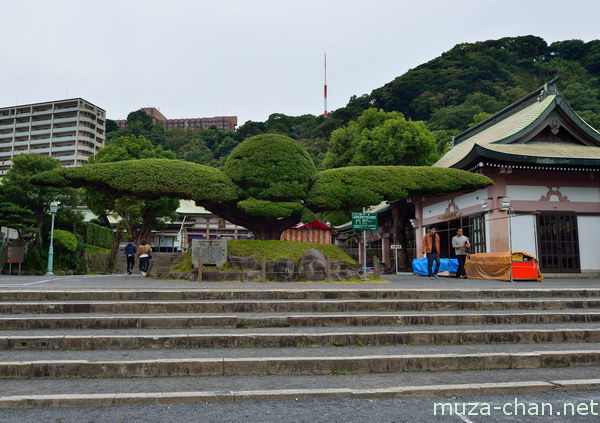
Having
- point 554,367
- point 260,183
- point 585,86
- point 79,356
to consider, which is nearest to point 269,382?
point 79,356

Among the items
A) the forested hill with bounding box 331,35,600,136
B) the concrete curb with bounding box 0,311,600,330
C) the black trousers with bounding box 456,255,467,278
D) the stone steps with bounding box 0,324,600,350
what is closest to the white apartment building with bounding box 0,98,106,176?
the forested hill with bounding box 331,35,600,136

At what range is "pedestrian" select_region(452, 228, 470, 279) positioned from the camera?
15.7 m

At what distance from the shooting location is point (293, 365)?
5.60 metres

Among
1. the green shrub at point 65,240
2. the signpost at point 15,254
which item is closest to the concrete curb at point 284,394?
the signpost at point 15,254

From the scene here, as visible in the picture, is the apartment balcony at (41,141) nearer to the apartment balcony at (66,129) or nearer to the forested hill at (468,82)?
the apartment balcony at (66,129)

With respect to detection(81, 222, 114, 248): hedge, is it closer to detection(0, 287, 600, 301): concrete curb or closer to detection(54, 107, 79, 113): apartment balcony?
detection(0, 287, 600, 301): concrete curb

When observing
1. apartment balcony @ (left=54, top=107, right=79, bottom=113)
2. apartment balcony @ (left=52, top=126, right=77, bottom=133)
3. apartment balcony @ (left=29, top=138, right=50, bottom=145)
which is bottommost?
apartment balcony @ (left=29, top=138, right=50, bottom=145)

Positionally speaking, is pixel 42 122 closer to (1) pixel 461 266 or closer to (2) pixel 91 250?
(2) pixel 91 250

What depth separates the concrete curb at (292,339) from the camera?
20.7ft

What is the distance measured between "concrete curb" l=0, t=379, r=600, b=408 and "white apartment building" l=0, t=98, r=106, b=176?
88522mm

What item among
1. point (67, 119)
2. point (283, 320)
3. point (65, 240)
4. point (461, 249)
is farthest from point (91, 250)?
point (67, 119)

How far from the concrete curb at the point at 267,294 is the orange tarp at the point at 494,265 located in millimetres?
4347

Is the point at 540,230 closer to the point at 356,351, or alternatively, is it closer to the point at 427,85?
the point at 356,351

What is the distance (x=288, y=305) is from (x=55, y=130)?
93159 mm
